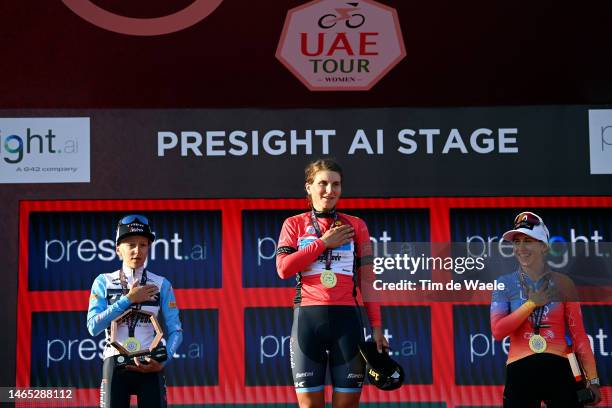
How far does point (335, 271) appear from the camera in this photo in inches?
185

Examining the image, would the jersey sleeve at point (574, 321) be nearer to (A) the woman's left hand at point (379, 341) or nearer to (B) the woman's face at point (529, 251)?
(B) the woman's face at point (529, 251)

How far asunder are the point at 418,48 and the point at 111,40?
88.7 inches

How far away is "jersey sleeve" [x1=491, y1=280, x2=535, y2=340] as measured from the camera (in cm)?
457

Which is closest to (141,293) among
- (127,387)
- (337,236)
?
(127,387)

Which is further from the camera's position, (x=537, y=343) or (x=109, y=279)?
(x=109, y=279)

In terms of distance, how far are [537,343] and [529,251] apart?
0.47m

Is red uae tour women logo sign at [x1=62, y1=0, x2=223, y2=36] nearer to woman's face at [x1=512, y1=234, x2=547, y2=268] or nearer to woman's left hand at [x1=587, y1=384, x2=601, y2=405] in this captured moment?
woman's face at [x1=512, y1=234, x2=547, y2=268]

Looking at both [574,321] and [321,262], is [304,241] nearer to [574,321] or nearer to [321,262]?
[321,262]

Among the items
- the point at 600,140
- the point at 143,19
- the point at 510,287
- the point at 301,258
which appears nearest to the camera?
the point at 301,258

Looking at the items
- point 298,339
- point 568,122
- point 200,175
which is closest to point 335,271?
point 298,339

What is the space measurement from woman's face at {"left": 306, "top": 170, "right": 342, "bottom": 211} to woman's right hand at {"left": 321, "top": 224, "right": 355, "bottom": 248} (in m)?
0.15

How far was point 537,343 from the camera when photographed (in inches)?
181

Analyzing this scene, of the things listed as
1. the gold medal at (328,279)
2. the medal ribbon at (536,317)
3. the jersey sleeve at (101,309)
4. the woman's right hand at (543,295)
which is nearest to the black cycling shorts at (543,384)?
the medal ribbon at (536,317)

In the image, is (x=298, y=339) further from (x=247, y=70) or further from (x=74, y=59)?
(x=74, y=59)
